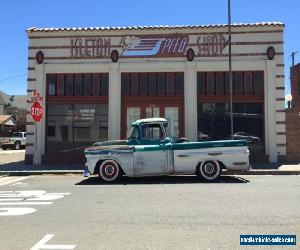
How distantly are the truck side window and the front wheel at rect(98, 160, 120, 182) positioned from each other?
1.40 m

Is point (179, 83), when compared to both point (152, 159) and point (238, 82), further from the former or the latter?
point (152, 159)

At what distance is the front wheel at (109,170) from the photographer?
13820mm

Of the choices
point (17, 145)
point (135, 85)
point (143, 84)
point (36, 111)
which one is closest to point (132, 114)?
point (135, 85)

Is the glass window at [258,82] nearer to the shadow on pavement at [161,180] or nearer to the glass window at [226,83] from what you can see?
the glass window at [226,83]

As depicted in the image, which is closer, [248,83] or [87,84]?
[248,83]

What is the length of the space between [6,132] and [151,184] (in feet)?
137

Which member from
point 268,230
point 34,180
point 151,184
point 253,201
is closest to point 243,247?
point 268,230

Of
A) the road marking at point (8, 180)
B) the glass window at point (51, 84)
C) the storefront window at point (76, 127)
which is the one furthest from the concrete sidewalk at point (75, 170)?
the glass window at point (51, 84)

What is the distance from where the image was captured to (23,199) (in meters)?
10.6

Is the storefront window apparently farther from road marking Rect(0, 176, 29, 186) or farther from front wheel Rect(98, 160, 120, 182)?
front wheel Rect(98, 160, 120, 182)

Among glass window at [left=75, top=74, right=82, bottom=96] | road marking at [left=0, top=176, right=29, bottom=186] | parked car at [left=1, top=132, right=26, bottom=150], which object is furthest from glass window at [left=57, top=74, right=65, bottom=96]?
parked car at [left=1, top=132, right=26, bottom=150]

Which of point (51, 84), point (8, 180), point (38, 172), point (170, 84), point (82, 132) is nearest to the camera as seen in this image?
point (8, 180)

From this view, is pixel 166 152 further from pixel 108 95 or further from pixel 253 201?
pixel 108 95

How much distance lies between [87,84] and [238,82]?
23.2 ft
